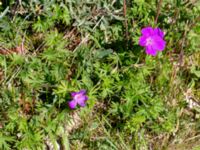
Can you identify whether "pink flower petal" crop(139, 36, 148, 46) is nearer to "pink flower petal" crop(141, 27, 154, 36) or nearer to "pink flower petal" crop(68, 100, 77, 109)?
"pink flower petal" crop(141, 27, 154, 36)

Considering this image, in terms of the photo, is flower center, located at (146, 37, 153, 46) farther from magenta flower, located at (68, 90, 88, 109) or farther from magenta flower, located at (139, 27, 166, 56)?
magenta flower, located at (68, 90, 88, 109)

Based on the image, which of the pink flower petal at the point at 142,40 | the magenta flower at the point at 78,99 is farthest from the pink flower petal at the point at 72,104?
the pink flower petal at the point at 142,40

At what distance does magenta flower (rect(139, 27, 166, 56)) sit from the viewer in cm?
308

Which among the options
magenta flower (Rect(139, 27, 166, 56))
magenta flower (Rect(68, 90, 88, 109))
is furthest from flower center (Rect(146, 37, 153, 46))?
magenta flower (Rect(68, 90, 88, 109))

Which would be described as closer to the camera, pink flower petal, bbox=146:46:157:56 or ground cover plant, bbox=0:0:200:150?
pink flower petal, bbox=146:46:157:56

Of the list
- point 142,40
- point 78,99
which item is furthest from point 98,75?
point 142,40

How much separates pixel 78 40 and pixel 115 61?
35 cm

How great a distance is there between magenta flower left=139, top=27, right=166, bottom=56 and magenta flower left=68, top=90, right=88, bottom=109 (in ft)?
1.49

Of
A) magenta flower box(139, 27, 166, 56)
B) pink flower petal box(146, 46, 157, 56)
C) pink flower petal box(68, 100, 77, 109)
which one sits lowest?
pink flower petal box(68, 100, 77, 109)

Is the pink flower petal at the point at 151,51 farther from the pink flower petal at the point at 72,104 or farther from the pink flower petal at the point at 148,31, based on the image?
the pink flower petal at the point at 72,104

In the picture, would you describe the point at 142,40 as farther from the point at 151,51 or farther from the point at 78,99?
the point at 78,99

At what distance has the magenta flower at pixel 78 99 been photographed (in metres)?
3.06

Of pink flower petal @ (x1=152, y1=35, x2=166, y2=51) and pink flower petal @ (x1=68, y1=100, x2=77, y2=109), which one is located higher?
pink flower petal @ (x1=152, y1=35, x2=166, y2=51)

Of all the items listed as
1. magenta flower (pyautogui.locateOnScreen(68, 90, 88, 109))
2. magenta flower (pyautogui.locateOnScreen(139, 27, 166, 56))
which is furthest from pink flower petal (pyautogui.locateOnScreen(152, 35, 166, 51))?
magenta flower (pyautogui.locateOnScreen(68, 90, 88, 109))
